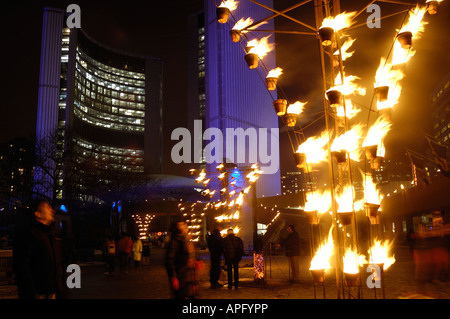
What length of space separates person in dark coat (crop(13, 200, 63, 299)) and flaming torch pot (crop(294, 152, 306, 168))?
132 inches

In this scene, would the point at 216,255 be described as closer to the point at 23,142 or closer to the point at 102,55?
the point at 23,142

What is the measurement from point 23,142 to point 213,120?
90.4ft

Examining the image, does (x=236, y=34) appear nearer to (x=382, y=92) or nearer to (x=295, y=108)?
(x=295, y=108)

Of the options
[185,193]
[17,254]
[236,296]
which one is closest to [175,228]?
[17,254]

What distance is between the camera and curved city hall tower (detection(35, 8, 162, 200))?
73812mm

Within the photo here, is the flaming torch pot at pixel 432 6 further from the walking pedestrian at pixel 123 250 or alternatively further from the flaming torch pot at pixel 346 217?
the walking pedestrian at pixel 123 250

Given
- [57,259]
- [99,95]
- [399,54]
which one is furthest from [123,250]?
[99,95]

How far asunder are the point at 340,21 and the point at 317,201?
261 cm

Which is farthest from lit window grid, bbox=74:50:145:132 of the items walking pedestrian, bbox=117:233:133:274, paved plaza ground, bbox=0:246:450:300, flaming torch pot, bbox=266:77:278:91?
flaming torch pot, bbox=266:77:278:91

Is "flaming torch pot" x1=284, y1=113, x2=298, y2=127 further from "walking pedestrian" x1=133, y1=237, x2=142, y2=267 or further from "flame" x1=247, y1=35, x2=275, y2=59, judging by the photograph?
"walking pedestrian" x1=133, y1=237, x2=142, y2=267

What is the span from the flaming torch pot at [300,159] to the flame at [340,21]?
1.82m

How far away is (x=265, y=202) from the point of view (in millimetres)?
52438

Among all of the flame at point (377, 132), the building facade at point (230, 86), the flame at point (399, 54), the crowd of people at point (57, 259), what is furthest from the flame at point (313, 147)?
the building facade at point (230, 86)
